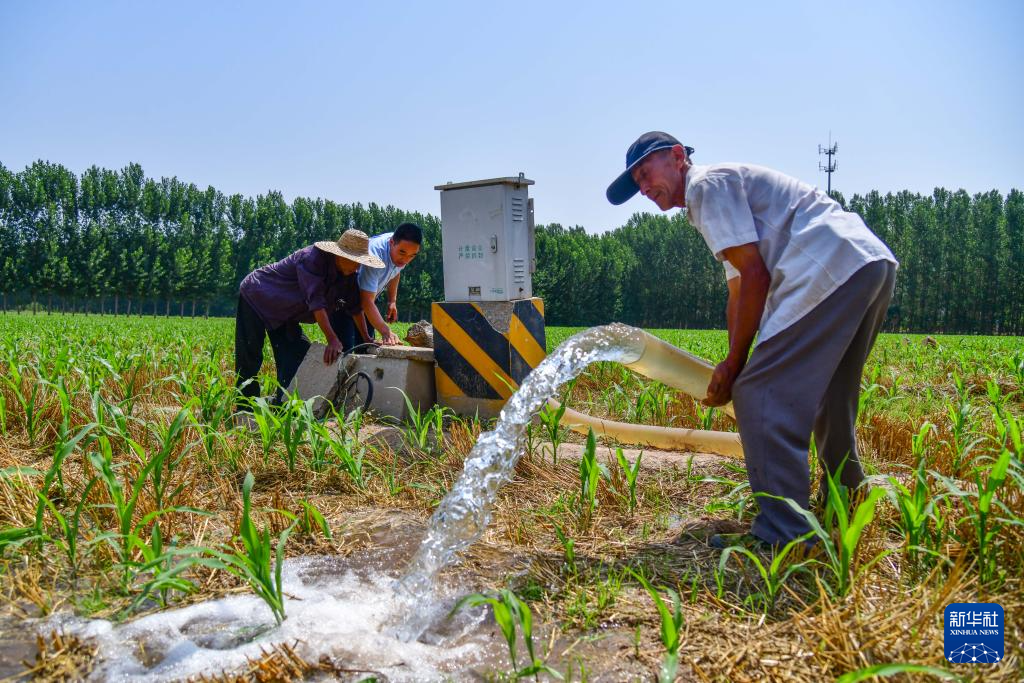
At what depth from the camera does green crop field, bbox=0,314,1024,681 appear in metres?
1.53

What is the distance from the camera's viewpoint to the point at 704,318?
48.0 metres

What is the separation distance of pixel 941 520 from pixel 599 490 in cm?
116

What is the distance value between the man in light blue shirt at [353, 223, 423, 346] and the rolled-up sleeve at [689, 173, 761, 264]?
2610mm

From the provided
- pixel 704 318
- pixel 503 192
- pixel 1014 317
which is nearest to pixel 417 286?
pixel 704 318

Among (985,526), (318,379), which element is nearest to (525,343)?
(318,379)

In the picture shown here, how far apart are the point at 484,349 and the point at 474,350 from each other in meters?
0.07

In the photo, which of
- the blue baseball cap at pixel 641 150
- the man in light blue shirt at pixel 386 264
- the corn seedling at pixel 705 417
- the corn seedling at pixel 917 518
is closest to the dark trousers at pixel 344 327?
the man in light blue shirt at pixel 386 264

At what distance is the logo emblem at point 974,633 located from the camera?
1433mm

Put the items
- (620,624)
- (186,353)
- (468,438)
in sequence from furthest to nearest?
(186,353)
(468,438)
(620,624)


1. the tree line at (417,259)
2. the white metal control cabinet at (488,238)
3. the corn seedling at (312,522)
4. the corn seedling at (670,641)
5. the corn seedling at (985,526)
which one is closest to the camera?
the corn seedling at (670,641)

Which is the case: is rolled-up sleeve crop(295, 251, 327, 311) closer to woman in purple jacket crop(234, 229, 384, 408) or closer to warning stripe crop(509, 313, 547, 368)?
woman in purple jacket crop(234, 229, 384, 408)

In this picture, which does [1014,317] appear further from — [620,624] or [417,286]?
[620,624]

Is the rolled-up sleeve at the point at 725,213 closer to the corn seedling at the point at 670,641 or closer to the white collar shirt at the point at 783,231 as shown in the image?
the white collar shirt at the point at 783,231

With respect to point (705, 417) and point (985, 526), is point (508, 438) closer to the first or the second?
point (705, 417)
